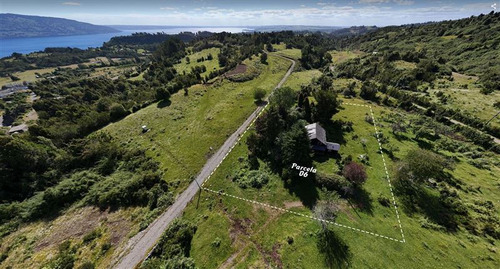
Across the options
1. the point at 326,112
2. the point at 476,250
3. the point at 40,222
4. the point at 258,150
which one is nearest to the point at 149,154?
the point at 40,222

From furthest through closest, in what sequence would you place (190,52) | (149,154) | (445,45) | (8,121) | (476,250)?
1. (190,52)
2. (445,45)
3. (8,121)
4. (149,154)
5. (476,250)

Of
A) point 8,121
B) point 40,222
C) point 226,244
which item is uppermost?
point 226,244

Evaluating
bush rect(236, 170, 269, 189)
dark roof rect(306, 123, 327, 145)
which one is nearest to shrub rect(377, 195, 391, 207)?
dark roof rect(306, 123, 327, 145)

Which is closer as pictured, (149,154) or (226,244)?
(226,244)

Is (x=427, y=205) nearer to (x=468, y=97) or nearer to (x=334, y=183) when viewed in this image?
(x=334, y=183)

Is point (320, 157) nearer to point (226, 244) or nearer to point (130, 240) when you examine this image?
point (226, 244)

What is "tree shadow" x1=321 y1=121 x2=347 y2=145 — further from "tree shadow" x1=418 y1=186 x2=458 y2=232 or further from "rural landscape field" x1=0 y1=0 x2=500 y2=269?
"tree shadow" x1=418 y1=186 x2=458 y2=232

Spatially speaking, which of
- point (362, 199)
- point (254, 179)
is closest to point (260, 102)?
point (254, 179)

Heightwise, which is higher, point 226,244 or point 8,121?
point 226,244
